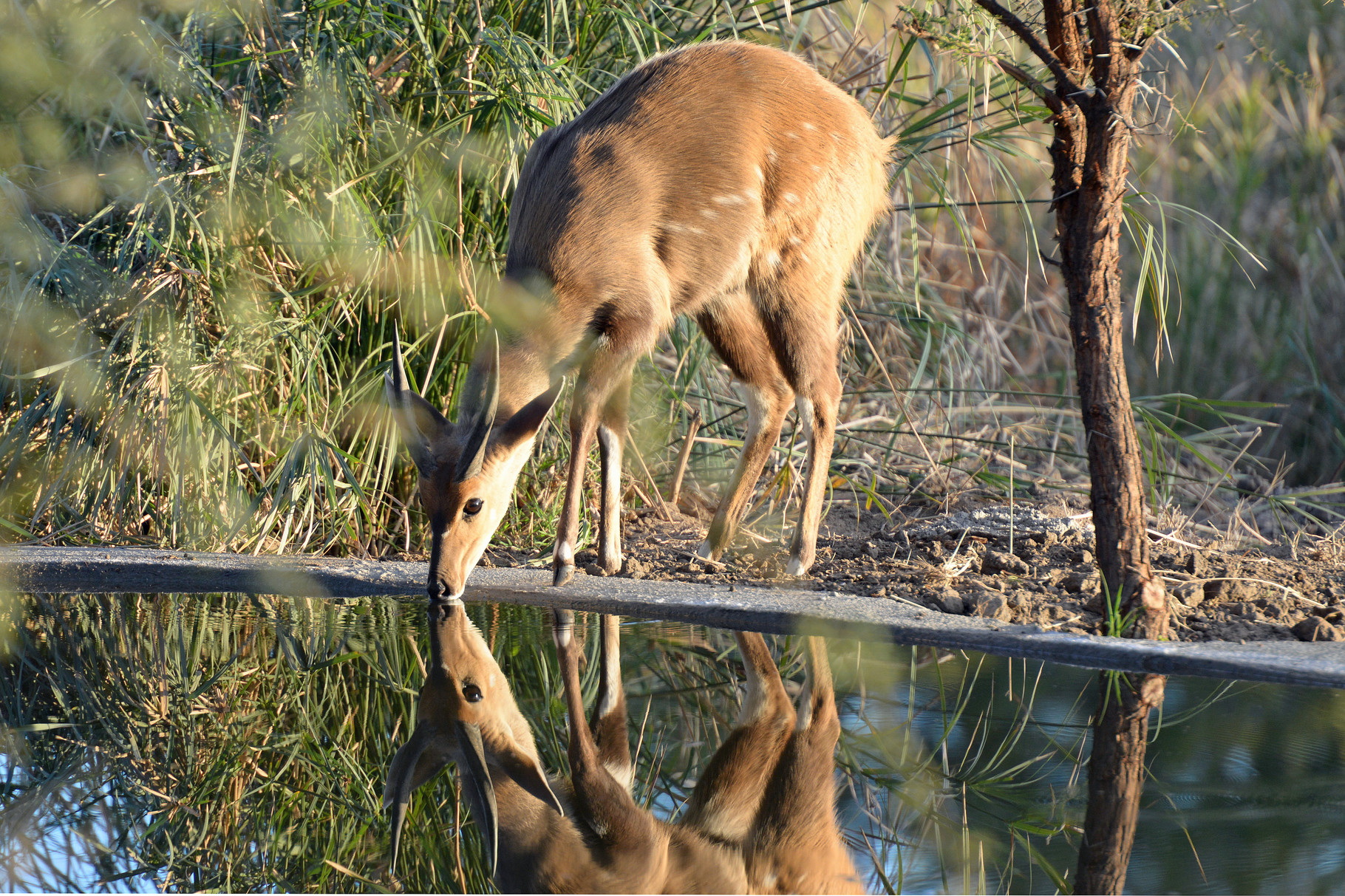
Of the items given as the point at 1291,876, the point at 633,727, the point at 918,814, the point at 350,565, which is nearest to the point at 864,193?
the point at 350,565

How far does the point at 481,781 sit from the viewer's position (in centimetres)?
293

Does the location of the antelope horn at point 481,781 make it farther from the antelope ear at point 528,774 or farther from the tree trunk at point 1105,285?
the tree trunk at point 1105,285

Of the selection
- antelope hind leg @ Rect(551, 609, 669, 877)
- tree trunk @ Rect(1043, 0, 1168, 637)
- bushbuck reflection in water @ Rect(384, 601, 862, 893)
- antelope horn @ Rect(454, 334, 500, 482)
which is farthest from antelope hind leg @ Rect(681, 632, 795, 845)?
antelope horn @ Rect(454, 334, 500, 482)

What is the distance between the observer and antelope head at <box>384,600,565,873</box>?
2.82 m

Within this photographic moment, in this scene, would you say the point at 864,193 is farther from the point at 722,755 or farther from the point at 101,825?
the point at 101,825

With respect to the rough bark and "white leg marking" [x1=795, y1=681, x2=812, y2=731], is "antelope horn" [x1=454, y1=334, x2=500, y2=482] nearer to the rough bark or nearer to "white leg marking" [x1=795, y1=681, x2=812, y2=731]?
"white leg marking" [x1=795, y1=681, x2=812, y2=731]

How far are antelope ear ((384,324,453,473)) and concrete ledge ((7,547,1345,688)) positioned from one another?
22.2 inches

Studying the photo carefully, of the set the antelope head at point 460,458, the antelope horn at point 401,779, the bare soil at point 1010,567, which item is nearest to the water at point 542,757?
the antelope horn at point 401,779

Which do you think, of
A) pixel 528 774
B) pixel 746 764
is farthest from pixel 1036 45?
pixel 528 774

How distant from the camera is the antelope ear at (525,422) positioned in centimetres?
462

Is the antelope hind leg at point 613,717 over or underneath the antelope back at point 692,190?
underneath

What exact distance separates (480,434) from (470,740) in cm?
145

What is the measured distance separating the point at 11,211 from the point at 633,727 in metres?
3.78

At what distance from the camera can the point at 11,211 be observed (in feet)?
18.1
